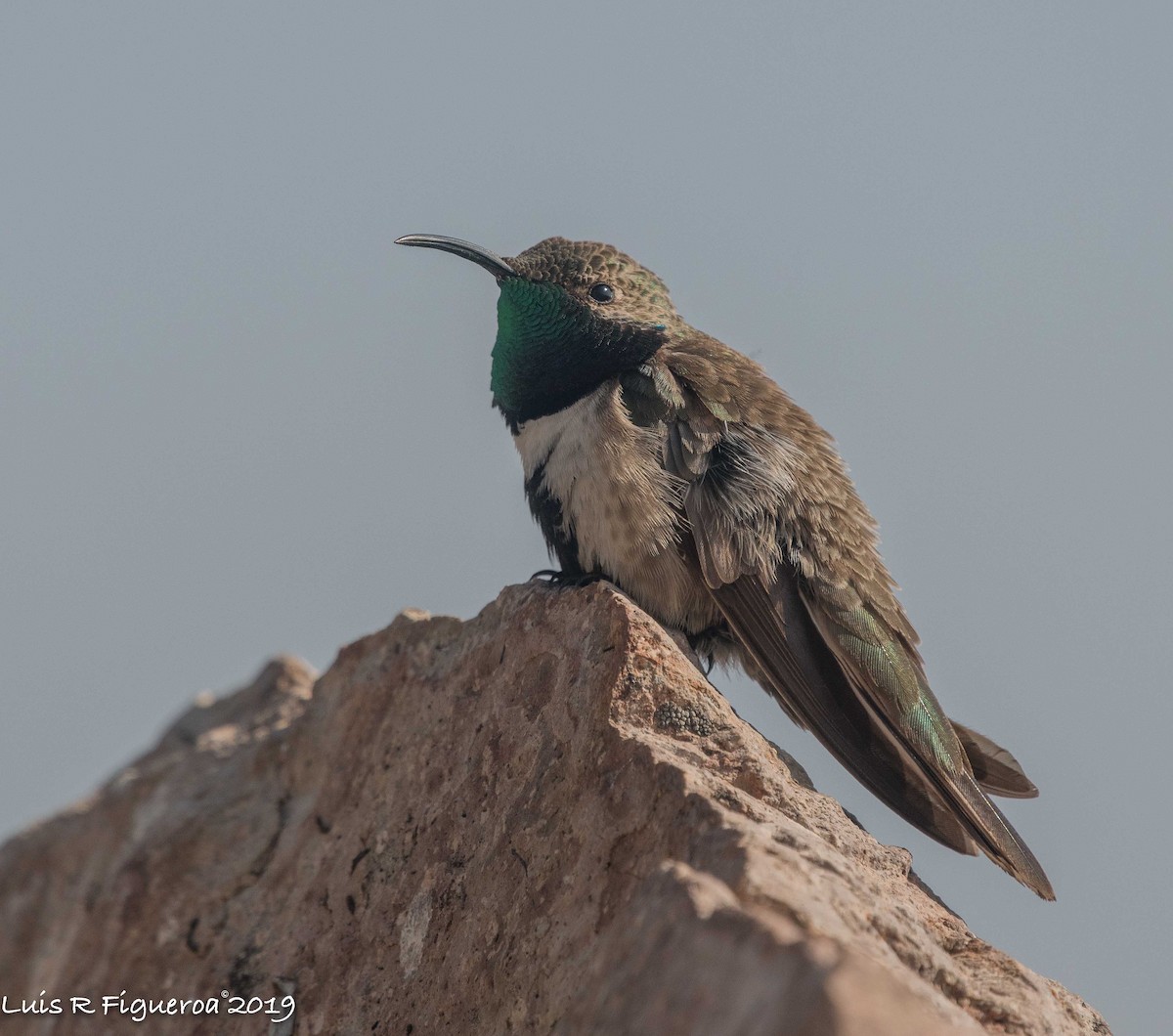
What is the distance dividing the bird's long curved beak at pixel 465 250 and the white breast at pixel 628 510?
61.4 inches

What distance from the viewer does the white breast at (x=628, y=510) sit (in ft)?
22.9

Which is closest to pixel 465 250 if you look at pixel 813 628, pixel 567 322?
pixel 567 322

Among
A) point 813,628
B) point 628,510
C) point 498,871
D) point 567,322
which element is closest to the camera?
point 498,871

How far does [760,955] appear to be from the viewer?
3.37 metres

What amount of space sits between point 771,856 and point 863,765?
292 cm

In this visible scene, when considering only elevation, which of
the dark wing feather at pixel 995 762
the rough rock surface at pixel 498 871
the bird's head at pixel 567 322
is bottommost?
the rough rock surface at pixel 498 871

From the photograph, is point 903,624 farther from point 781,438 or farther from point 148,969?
point 148,969

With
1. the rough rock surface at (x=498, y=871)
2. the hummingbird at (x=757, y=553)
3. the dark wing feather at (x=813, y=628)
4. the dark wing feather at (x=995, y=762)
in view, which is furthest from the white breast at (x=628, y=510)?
the dark wing feather at (x=995, y=762)

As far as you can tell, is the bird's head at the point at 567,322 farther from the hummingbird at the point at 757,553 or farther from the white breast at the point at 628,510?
the white breast at the point at 628,510

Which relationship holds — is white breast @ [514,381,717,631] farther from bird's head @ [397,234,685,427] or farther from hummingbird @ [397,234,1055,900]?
bird's head @ [397,234,685,427]

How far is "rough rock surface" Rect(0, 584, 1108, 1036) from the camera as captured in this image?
3.72 metres

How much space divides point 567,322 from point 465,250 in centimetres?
115

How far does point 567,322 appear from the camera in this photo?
7969 mm

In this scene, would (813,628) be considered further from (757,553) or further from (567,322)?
(567,322)
